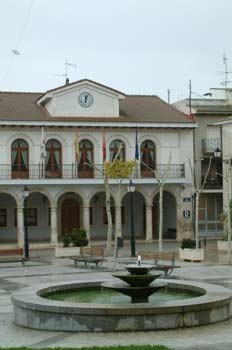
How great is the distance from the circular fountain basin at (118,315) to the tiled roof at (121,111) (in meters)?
28.4

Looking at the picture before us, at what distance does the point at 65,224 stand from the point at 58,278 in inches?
859

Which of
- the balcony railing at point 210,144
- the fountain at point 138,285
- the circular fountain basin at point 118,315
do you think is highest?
the balcony railing at point 210,144

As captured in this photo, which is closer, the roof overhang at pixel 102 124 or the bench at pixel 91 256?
the bench at pixel 91 256

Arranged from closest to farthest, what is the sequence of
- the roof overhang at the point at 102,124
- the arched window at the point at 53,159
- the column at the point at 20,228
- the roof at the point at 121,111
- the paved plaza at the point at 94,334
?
the paved plaza at the point at 94,334
the column at the point at 20,228
the roof overhang at the point at 102,124
the roof at the point at 121,111
the arched window at the point at 53,159

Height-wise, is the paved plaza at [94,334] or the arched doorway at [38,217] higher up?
the arched doorway at [38,217]

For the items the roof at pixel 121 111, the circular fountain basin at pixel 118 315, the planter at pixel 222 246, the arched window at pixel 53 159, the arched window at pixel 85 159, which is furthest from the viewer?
the arched window at pixel 85 159

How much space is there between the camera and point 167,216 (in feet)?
155

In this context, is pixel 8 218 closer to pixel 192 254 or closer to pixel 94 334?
pixel 192 254

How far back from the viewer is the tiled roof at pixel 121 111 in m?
41.7

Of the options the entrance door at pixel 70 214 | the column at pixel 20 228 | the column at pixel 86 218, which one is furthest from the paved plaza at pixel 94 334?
the entrance door at pixel 70 214

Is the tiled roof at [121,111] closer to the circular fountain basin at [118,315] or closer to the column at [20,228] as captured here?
the column at [20,228]

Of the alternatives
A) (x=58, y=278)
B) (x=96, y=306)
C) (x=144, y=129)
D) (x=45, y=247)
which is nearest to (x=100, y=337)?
(x=96, y=306)

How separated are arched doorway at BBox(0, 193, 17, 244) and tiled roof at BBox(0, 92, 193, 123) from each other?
17.2 ft

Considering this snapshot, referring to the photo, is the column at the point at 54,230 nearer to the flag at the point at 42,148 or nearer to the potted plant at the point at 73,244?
the flag at the point at 42,148
